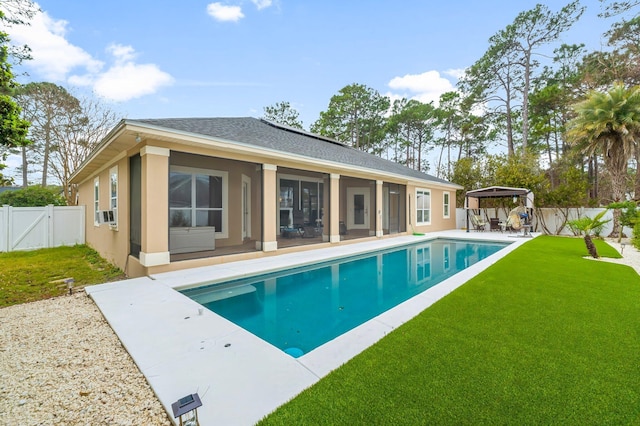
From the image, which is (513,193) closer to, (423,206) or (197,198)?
(423,206)

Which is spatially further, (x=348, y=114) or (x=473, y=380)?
(x=348, y=114)

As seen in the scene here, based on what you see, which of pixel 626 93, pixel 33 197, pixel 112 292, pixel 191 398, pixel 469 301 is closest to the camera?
pixel 191 398

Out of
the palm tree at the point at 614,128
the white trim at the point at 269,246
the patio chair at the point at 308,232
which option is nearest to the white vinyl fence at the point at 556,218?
the palm tree at the point at 614,128

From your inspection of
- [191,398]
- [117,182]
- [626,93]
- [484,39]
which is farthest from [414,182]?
[484,39]

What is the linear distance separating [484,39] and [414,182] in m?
16.2

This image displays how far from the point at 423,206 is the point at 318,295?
477 inches

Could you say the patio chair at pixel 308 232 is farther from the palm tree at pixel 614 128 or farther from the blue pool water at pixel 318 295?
the palm tree at pixel 614 128

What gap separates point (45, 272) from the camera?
23.6 feet

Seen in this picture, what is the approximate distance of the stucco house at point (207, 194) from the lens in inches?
241

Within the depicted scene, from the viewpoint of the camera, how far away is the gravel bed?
2.11 m

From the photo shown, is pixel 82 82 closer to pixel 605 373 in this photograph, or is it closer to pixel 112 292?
pixel 112 292

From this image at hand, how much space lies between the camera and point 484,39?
2248cm

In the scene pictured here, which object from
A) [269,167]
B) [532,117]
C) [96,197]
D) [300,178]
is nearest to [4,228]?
[96,197]

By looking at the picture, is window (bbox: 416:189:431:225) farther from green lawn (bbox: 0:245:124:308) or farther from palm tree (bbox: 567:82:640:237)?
green lawn (bbox: 0:245:124:308)
